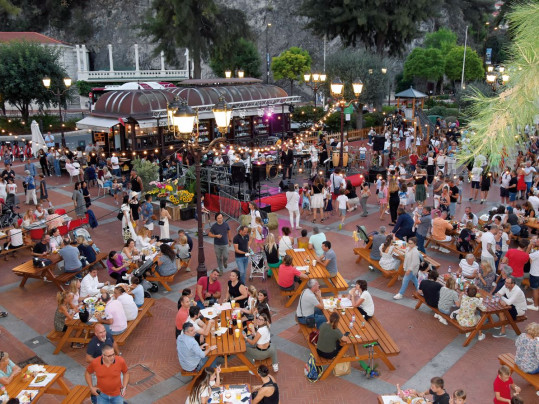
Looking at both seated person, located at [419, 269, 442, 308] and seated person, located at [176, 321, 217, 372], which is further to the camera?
seated person, located at [419, 269, 442, 308]

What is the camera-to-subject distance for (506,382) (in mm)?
6637

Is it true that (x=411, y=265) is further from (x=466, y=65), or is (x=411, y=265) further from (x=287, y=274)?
(x=466, y=65)

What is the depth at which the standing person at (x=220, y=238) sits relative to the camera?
38.0ft

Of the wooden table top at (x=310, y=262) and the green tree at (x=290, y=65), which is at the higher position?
the green tree at (x=290, y=65)

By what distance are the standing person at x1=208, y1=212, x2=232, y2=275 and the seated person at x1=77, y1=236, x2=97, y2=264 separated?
2921mm

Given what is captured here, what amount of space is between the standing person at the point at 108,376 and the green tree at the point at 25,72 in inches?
1228

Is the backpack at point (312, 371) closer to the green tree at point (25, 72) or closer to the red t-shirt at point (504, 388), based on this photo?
the red t-shirt at point (504, 388)

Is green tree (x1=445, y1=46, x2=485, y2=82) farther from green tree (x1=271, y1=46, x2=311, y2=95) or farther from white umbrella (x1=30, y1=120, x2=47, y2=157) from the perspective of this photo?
white umbrella (x1=30, y1=120, x2=47, y2=157)

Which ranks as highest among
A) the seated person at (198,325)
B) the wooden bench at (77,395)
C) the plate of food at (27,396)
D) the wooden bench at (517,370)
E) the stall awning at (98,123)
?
the stall awning at (98,123)

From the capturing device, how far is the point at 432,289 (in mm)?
9367

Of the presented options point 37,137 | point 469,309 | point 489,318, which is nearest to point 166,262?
point 469,309

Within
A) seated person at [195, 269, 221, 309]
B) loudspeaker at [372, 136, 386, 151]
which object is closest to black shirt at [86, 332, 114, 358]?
seated person at [195, 269, 221, 309]

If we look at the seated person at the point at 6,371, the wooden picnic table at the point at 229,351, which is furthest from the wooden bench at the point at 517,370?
the seated person at the point at 6,371

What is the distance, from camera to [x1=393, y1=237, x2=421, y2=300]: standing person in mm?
10469
